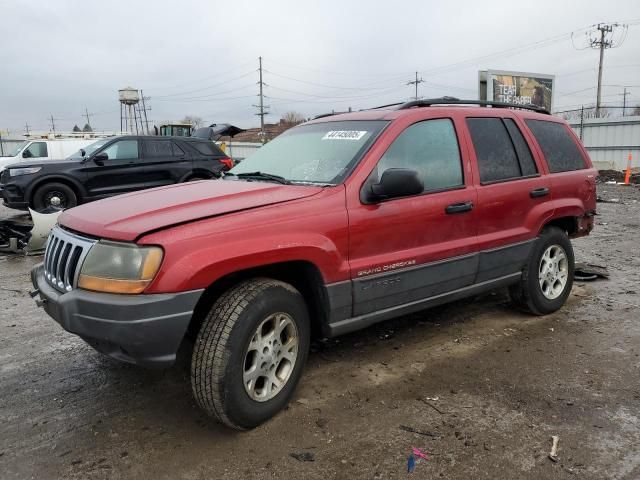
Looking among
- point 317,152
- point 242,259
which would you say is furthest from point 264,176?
point 242,259

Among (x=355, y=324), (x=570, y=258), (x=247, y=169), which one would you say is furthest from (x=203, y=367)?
(x=570, y=258)

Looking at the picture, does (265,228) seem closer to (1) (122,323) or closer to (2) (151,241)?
(2) (151,241)

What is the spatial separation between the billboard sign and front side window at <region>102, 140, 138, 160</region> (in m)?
16.5

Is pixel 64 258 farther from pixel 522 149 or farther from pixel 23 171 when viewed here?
pixel 23 171

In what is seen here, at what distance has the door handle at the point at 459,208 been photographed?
3674 mm

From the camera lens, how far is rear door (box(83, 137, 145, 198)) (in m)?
10.2

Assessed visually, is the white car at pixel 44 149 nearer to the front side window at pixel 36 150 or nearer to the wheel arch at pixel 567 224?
the front side window at pixel 36 150

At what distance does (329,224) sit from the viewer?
3059mm

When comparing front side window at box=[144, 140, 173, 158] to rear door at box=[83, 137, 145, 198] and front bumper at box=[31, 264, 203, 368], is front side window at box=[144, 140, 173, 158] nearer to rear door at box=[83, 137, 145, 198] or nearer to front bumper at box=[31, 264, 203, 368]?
rear door at box=[83, 137, 145, 198]

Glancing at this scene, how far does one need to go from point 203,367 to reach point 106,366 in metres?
1.48

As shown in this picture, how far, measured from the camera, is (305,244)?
292cm

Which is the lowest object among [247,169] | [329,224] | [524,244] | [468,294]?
[468,294]

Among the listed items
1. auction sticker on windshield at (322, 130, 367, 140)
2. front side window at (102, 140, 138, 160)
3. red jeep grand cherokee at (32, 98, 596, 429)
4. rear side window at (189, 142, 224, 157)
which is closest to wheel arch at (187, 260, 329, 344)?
red jeep grand cherokee at (32, 98, 596, 429)

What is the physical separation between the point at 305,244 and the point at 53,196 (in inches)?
348
